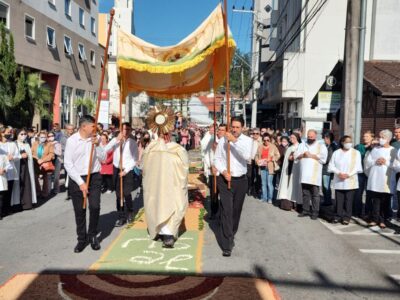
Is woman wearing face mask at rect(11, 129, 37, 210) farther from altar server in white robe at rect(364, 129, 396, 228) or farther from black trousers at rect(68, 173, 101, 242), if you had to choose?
altar server in white robe at rect(364, 129, 396, 228)

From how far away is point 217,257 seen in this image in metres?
6.02

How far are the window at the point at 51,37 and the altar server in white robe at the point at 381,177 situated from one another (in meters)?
22.5

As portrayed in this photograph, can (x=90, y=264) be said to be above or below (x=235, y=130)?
below

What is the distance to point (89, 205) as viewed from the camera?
20.8 ft

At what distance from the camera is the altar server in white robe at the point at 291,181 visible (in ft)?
31.2

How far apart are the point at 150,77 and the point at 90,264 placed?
476cm

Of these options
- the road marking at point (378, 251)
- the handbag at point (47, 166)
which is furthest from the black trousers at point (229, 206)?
the handbag at point (47, 166)

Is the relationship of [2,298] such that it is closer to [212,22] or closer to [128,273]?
[128,273]

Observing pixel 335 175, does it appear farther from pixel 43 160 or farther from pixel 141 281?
pixel 43 160

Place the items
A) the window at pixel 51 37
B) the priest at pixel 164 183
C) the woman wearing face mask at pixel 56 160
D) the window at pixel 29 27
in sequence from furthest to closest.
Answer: the window at pixel 51 37, the window at pixel 29 27, the woman wearing face mask at pixel 56 160, the priest at pixel 164 183

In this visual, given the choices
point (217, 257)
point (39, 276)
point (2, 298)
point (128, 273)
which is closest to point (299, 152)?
point (217, 257)

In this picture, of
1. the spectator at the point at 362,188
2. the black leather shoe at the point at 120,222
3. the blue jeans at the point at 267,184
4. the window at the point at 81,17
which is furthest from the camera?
the window at the point at 81,17

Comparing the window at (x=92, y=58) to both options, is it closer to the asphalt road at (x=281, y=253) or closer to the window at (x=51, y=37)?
the window at (x=51, y=37)

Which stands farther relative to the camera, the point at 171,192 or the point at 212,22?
the point at 212,22
